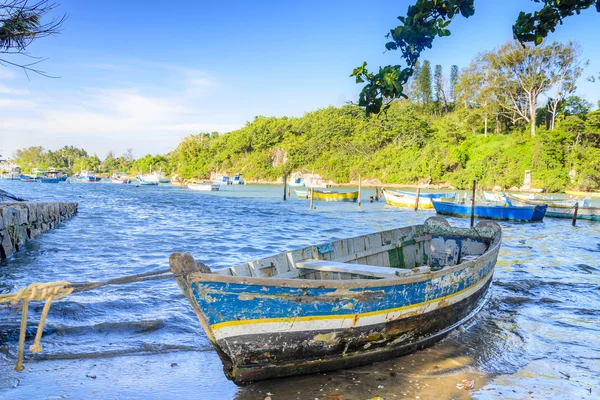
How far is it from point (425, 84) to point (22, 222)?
87.4 m

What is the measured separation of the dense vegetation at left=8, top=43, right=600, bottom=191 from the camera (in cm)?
5947

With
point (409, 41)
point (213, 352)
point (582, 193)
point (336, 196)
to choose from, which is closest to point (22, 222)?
point (213, 352)

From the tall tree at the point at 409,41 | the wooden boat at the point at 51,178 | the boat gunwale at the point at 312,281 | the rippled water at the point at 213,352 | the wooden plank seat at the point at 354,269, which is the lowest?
the rippled water at the point at 213,352

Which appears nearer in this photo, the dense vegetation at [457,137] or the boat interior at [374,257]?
the boat interior at [374,257]

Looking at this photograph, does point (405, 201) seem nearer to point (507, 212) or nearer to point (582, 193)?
point (507, 212)

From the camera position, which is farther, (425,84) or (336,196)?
(425,84)

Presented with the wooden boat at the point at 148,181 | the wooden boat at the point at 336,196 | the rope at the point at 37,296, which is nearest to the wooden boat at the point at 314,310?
the rope at the point at 37,296

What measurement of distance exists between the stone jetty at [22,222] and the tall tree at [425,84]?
79803 mm

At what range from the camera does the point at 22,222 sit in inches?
603

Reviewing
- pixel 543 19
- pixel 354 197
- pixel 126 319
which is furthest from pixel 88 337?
pixel 354 197

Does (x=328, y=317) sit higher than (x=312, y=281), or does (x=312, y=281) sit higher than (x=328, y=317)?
(x=312, y=281)

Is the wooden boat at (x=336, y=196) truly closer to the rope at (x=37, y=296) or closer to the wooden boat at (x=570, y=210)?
the wooden boat at (x=570, y=210)

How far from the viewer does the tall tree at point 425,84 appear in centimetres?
9045

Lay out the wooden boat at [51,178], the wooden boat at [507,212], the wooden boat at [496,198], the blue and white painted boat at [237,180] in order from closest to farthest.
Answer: the wooden boat at [507,212] < the wooden boat at [496,198] < the wooden boat at [51,178] < the blue and white painted boat at [237,180]
